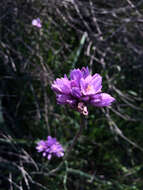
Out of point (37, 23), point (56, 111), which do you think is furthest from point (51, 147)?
point (37, 23)

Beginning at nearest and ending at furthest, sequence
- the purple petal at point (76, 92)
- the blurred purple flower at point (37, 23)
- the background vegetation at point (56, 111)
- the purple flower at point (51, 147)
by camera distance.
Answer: the purple petal at point (76, 92) → the purple flower at point (51, 147) → the background vegetation at point (56, 111) → the blurred purple flower at point (37, 23)

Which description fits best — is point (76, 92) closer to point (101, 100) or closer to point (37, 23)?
point (101, 100)

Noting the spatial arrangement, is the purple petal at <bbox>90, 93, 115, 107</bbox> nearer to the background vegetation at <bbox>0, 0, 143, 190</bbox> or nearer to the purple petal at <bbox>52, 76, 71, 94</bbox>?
the purple petal at <bbox>52, 76, 71, 94</bbox>

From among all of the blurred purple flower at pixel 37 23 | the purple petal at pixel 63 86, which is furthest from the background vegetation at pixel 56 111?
the purple petal at pixel 63 86

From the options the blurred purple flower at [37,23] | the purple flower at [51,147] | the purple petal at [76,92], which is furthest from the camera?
the blurred purple flower at [37,23]

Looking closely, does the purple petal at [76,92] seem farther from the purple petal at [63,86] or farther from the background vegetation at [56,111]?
the background vegetation at [56,111]

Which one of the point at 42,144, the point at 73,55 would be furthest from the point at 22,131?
the point at 73,55

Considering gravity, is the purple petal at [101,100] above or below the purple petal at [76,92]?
below
